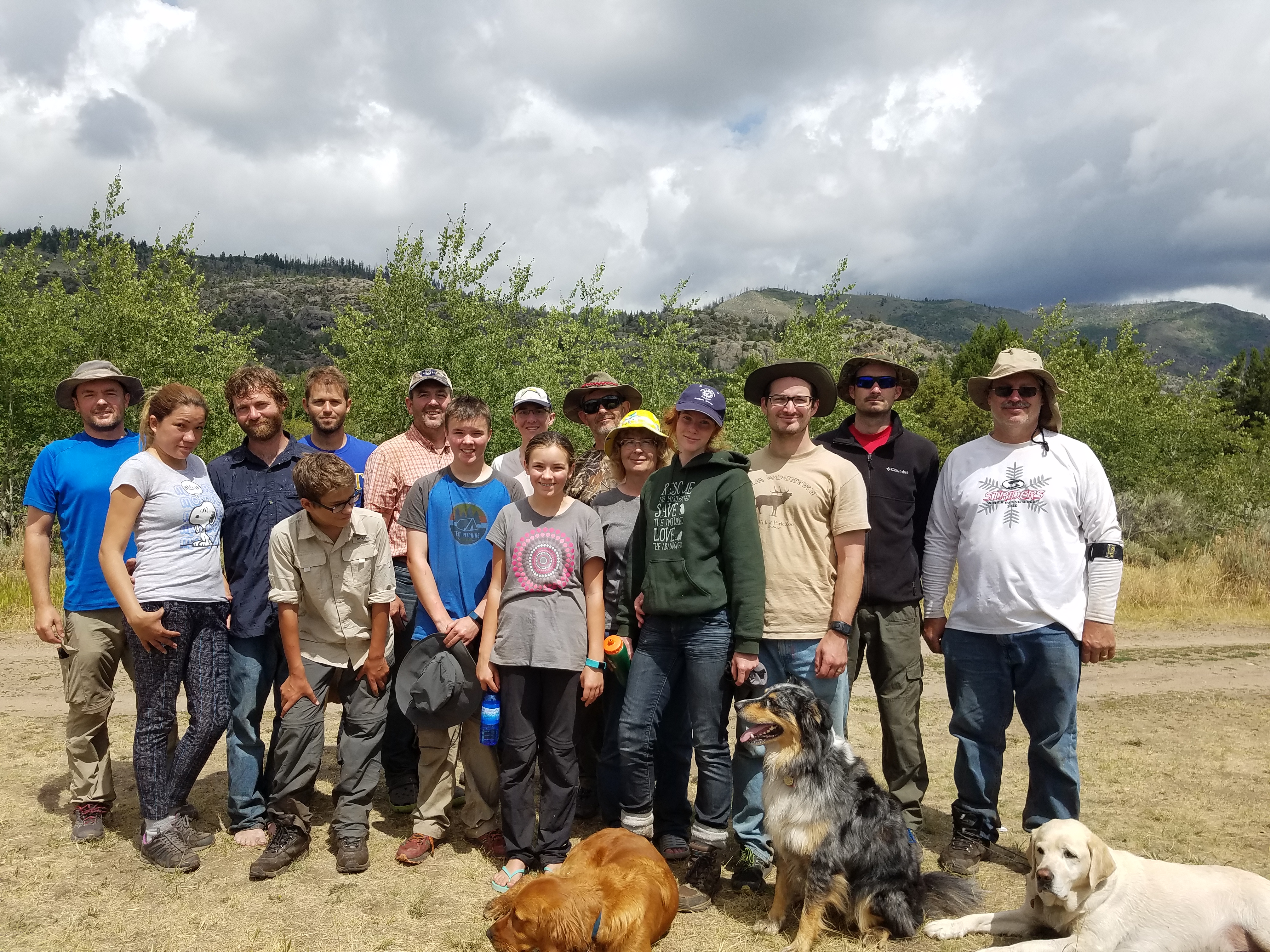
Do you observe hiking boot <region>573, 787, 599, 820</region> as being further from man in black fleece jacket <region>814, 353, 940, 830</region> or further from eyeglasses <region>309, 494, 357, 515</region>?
eyeglasses <region>309, 494, 357, 515</region>

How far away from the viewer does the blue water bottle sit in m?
4.25

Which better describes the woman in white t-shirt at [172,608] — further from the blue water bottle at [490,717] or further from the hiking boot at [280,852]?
the blue water bottle at [490,717]

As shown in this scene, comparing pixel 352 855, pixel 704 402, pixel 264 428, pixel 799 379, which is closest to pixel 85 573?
pixel 264 428

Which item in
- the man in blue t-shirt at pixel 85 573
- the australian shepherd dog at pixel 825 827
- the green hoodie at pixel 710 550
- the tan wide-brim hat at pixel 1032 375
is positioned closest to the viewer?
the australian shepherd dog at pixel 825 827

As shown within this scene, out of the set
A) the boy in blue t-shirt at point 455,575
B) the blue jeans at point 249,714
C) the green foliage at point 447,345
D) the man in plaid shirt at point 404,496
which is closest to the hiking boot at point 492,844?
the boy in blue t-shirt at point 455,575

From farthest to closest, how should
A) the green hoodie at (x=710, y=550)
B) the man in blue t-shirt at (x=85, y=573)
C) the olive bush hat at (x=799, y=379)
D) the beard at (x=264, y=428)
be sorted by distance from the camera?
1. the beard at (x=264, y=428)
2. the man in blue t-shirt at (x=85, y=573)
3. the olive bush hat at (x=799, y=379)
4. the green hoodie at (x=710, y=550)

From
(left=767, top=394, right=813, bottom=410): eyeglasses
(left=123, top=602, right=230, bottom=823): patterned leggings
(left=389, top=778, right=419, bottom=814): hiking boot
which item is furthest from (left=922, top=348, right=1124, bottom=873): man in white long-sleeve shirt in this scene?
(left=123, top=602, right=230, bottom=823): patterned leggings

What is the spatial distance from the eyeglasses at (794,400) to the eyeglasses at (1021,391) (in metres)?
1.13

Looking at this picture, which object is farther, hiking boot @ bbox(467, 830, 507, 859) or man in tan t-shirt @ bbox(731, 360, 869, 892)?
hiking boot @ bbox(467, 830, 507, 859)

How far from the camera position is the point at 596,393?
5.27 metres

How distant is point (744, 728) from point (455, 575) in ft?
5.65

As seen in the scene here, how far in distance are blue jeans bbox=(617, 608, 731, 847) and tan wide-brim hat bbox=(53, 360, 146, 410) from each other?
3.22m

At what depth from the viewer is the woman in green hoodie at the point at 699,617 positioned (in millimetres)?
3963

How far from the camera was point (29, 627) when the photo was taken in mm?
10328
